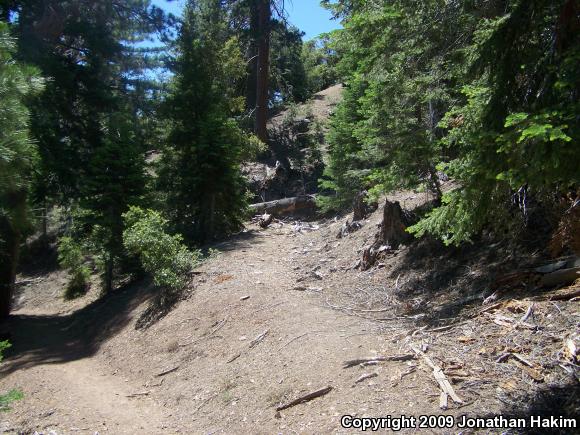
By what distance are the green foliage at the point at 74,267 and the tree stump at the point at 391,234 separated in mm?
13173

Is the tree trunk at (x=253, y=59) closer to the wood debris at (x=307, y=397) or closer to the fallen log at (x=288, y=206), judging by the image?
the fallen log at (x=288, y=206)

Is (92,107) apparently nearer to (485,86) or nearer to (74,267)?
(74,267)

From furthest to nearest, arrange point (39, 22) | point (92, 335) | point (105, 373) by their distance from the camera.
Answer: point (39, 22) → point (92, 335) → point (105, 373)

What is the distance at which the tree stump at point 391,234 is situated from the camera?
10938 millimetres

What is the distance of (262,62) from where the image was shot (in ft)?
83.3

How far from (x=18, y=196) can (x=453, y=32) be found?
356 inches

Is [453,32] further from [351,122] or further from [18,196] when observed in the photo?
[351,122]

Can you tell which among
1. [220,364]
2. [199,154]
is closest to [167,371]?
[220,364]

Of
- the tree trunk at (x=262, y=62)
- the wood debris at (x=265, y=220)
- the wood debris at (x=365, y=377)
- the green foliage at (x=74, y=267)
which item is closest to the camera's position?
the wood debris at (x=365, y=377)

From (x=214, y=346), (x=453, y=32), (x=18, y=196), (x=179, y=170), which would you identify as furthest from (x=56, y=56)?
(x=453, y=32)

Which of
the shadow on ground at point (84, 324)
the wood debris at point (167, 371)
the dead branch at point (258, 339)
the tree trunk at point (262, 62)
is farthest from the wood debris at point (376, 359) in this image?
the tree trunk at point (262, 62)

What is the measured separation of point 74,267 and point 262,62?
13.7 meters

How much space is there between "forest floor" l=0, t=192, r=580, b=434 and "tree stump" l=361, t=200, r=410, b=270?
0.98 ft

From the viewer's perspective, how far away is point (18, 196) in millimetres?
10320
